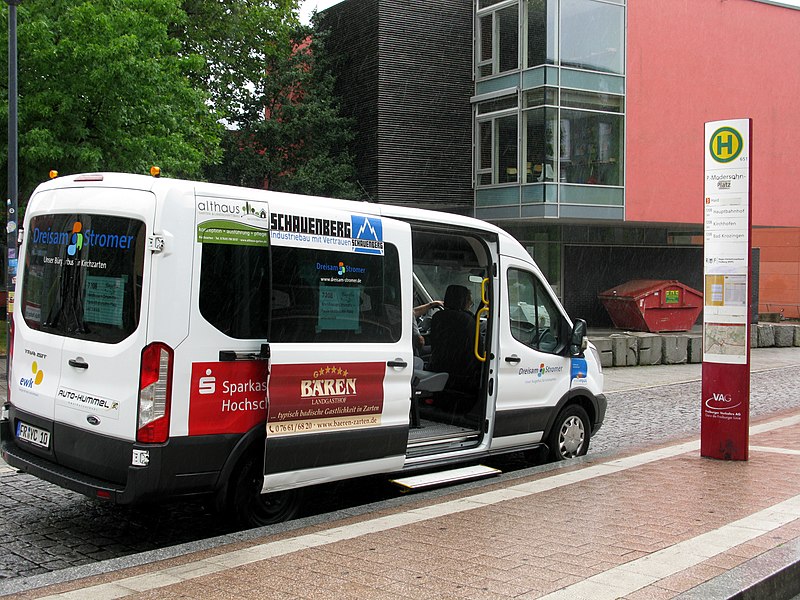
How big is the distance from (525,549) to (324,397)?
1673 millimetres

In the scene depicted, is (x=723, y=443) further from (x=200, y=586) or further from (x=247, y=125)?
(x=247, y=125)

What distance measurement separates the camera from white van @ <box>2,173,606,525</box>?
17.7 feet

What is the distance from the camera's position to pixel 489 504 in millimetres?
6508

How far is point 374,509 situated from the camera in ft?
20.8

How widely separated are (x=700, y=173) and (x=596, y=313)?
19.2ft

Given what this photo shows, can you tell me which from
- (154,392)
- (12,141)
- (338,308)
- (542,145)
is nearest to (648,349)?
(542,145)

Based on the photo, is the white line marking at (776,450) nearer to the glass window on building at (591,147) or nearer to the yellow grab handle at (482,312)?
the yellow grab handle at (482,312)

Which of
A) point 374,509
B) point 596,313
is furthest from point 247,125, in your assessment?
point 374,509

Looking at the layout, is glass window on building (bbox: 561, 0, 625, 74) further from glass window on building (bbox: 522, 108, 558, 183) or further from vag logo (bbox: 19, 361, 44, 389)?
vag logo (bbox: 19, 361, 44, 389)

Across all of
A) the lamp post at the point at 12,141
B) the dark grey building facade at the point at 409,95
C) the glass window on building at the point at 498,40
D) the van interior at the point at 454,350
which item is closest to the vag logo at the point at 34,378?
the van interior at the point at 454,350

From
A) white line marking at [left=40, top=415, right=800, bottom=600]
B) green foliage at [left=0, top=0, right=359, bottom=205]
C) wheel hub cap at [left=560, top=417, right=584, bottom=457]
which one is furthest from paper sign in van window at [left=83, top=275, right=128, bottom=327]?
green foliage at [left=0, top=0, right=359, bottom=205]

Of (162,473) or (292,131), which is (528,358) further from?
(292,131)

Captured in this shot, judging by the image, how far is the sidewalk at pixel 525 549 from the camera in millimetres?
4609

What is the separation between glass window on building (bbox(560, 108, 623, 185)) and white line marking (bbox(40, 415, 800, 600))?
21.1 meters
